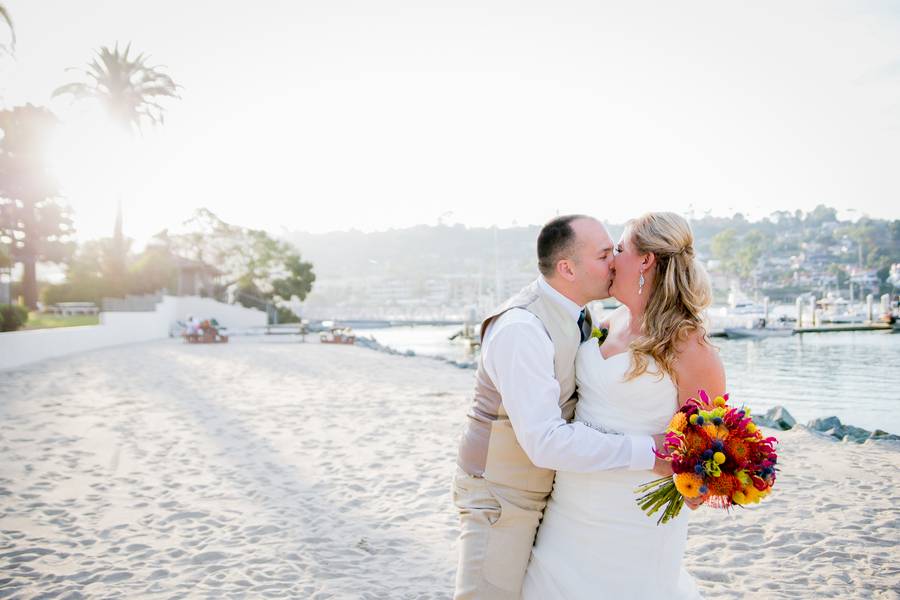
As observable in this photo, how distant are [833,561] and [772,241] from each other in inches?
4887

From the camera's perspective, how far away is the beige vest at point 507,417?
2637 millimetres

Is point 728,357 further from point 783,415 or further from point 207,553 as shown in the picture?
point 207,553

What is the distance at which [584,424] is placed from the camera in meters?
2.56

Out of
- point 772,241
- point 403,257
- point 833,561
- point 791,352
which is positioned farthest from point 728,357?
point 403,257

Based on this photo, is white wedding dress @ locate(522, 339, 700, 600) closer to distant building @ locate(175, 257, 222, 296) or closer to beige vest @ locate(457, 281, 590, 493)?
beige vest @ locate(457, 281, 590, 493)

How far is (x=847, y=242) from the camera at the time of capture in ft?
330

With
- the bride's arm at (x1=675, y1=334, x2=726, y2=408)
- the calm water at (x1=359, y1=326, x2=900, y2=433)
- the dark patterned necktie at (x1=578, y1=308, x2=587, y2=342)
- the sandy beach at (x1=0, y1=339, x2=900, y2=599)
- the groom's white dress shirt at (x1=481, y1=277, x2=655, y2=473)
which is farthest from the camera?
the calm water at (x1=359, y1=326, x2=900, y2=433)

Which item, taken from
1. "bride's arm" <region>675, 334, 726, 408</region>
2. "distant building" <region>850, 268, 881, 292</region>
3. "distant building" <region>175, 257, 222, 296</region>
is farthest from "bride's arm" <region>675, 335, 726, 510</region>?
"distant building" <region>850, 268, 881, 292</region>

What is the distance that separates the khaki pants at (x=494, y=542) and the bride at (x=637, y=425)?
115 millimetres

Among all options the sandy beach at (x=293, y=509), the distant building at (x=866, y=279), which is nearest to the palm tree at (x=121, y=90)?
the sandy beach at (x=293, y=509)

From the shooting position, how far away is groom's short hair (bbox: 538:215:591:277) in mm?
2779

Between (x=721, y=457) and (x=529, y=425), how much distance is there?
66cm

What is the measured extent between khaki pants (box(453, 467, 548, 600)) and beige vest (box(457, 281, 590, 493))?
0.21ft

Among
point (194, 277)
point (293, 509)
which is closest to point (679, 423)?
point (293, 509)
